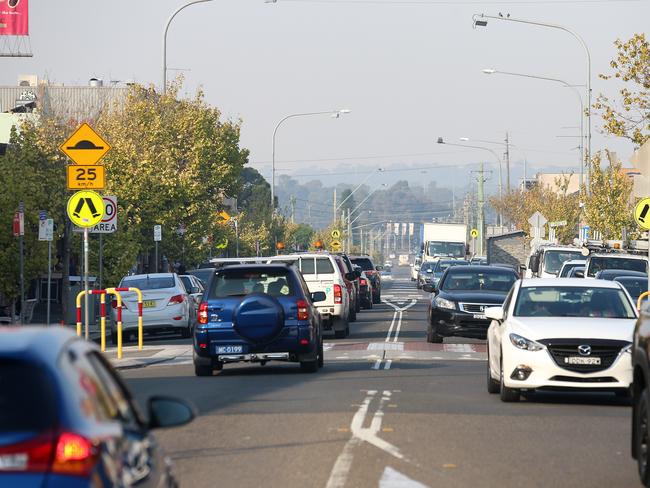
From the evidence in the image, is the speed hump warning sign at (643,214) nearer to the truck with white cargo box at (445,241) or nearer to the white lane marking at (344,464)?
the white lane marking at (344,464)

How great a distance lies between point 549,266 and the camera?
143 feet

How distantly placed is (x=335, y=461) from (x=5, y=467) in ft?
23.3

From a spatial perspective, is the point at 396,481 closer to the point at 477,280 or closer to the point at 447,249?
the point at 477,280

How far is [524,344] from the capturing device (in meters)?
16.5

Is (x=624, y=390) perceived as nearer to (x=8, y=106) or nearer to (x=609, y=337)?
(x=609, y=337)

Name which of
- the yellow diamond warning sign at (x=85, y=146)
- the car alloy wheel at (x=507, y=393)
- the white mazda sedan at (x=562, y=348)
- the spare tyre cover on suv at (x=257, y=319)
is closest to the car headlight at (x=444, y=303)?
the yellow diamond warning sign at (x=85, y=146)

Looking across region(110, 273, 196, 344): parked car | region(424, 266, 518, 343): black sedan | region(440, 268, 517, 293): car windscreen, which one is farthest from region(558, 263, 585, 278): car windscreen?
region(110, 273, 196, 344): parked car

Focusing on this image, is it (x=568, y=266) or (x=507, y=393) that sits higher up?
(x=568, y=266)

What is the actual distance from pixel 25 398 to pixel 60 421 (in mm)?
217

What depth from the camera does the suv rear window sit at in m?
4.88

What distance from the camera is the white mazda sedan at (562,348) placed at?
1623 cm

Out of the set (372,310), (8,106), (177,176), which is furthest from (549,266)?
(8,106)

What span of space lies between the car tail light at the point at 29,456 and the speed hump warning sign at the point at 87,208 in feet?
66.2

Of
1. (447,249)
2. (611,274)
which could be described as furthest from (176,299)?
(447,249)
